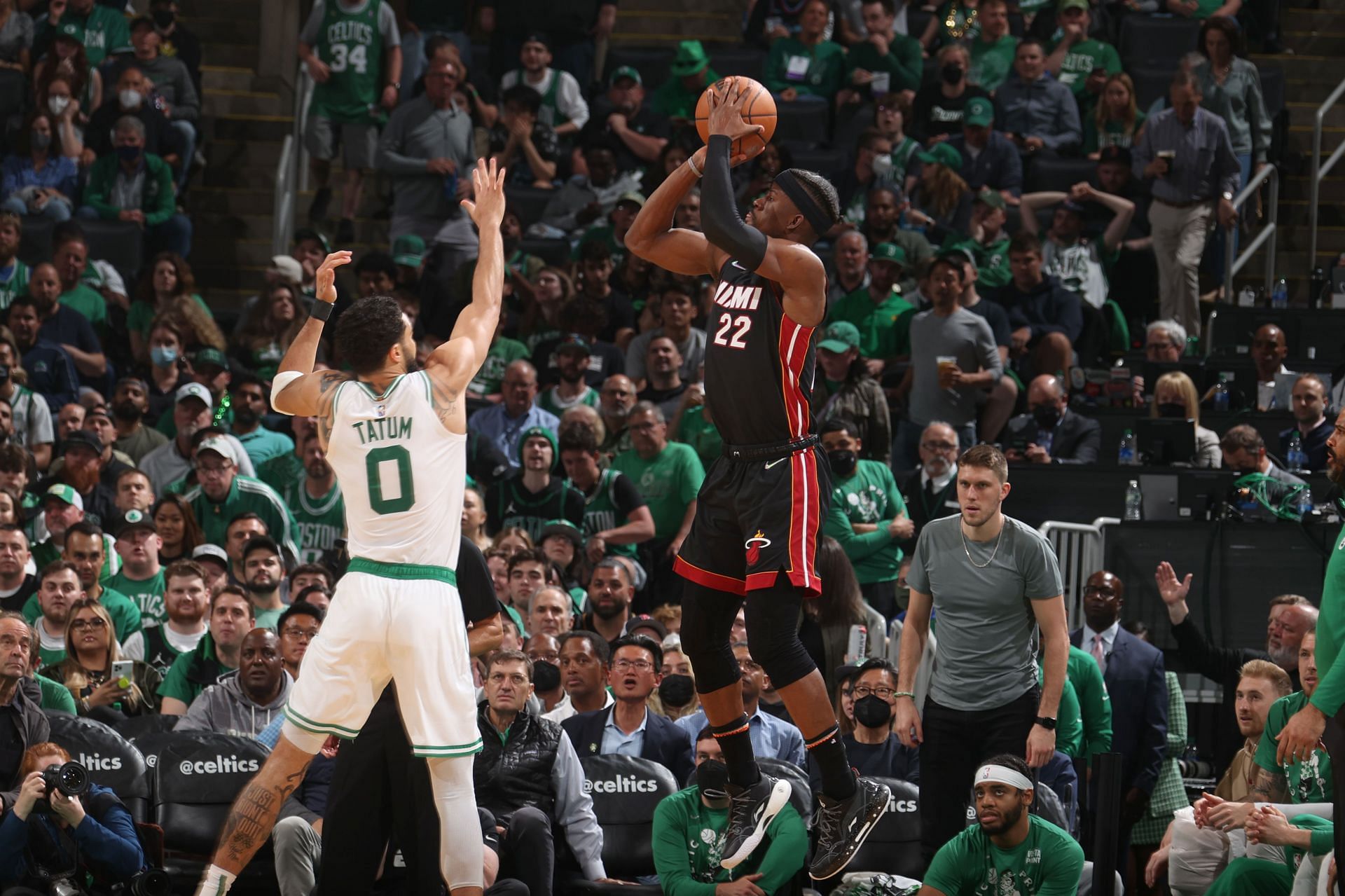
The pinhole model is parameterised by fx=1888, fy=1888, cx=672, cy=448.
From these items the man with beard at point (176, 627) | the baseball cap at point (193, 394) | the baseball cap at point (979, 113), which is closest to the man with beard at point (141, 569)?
the man with beard at point (176, 627)

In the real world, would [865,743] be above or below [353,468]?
below

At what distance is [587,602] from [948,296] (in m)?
3.79

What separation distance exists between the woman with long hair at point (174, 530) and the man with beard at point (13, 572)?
1007 millimetres

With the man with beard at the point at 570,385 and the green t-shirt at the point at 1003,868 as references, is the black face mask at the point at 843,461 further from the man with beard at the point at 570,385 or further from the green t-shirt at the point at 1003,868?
the green t-shirt at the point at 1003,868

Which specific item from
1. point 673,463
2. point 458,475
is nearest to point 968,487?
point 458,475

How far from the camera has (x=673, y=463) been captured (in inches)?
493

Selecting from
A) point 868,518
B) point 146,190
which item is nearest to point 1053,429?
point 868,518

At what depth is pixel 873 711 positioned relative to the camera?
9.45m

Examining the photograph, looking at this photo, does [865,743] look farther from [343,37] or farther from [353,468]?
[343,37]

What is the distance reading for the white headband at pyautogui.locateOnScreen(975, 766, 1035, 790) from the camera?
782 centimetres

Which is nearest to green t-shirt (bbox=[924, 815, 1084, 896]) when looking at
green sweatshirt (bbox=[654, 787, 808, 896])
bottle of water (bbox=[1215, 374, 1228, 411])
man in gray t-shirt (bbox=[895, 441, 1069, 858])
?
man in gray t-shirt (bbox=[895, 441, 1069, 858])

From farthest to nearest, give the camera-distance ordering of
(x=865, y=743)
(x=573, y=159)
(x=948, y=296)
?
1. (x=573, y=159)
2. (x=948, y=296)
3. (x=865, y=743)

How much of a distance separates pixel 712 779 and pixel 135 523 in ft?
16.2

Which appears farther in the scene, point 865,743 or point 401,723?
point 865,743
